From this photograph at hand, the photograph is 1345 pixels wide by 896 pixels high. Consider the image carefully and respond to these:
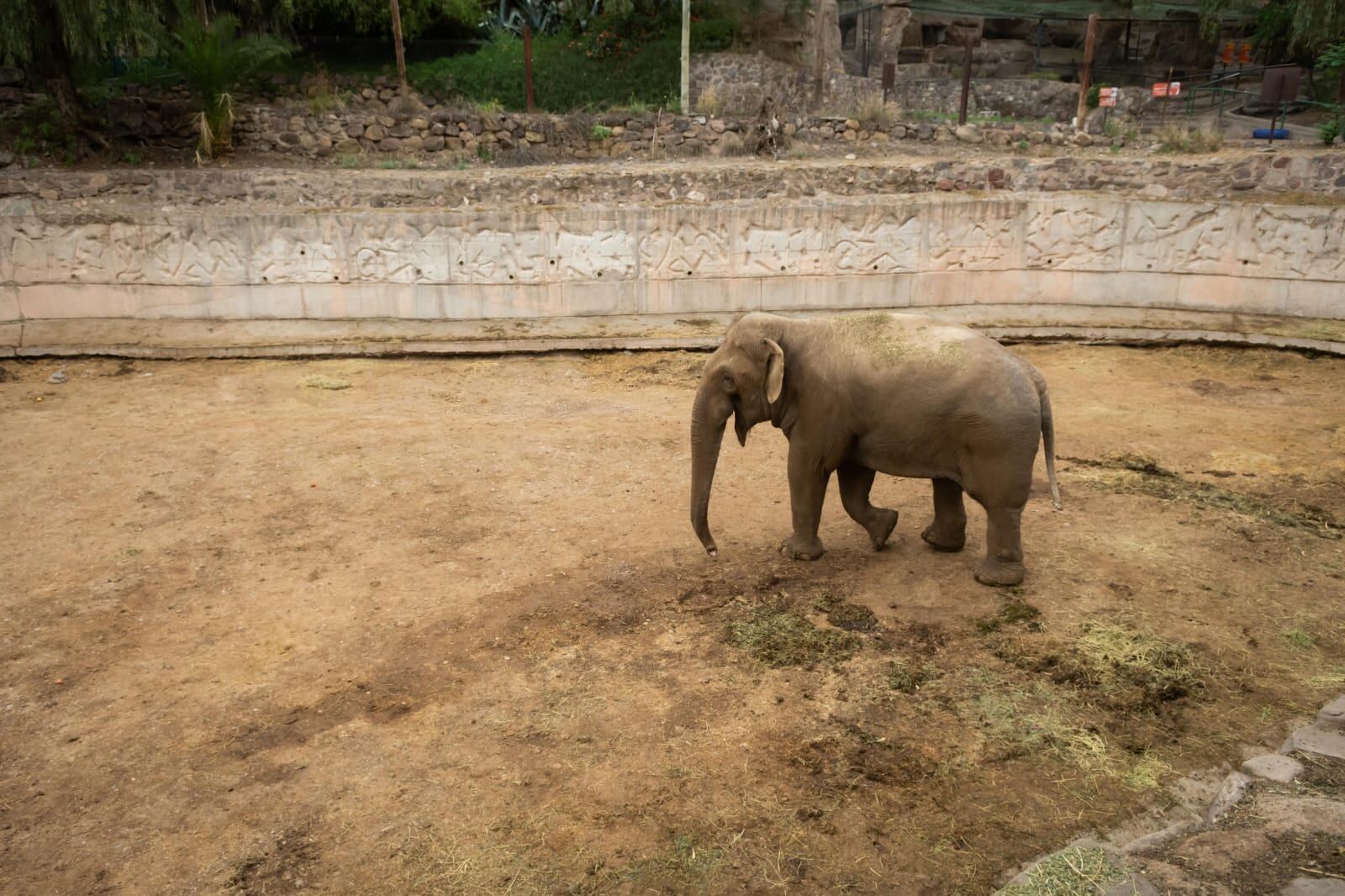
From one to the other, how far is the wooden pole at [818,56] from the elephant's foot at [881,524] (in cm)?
2340

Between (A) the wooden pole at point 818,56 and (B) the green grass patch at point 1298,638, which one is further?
(A) the wooden pole at point 818,56

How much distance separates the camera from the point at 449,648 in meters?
6.02

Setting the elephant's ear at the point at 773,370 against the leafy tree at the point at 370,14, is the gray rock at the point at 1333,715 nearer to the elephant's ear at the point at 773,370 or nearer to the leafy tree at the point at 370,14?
the elephant's ear at the point at 773,370

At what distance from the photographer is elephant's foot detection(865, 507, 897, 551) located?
7074 mm

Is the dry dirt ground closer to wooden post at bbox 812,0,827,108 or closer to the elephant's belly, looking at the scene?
the elephant's belly

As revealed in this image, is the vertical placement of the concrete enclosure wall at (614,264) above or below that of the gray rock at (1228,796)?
above

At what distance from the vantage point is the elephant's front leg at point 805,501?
264 inches

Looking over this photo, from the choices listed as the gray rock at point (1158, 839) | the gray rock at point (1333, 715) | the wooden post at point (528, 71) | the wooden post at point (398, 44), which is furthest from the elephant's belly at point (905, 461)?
the wooden post at point (398, 44)

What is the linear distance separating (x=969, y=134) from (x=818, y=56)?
21.2 feet

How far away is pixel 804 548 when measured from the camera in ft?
23.1

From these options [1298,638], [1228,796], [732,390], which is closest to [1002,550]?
[1298,638]

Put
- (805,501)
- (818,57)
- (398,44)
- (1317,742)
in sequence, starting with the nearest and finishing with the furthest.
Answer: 1. (1317,742)
2. (805,501)
3. (398,44)
4. (818,57)

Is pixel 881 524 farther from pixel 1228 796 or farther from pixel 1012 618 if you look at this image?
pixel 1228 796

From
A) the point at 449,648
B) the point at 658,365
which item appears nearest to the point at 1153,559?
the point at 449,648
